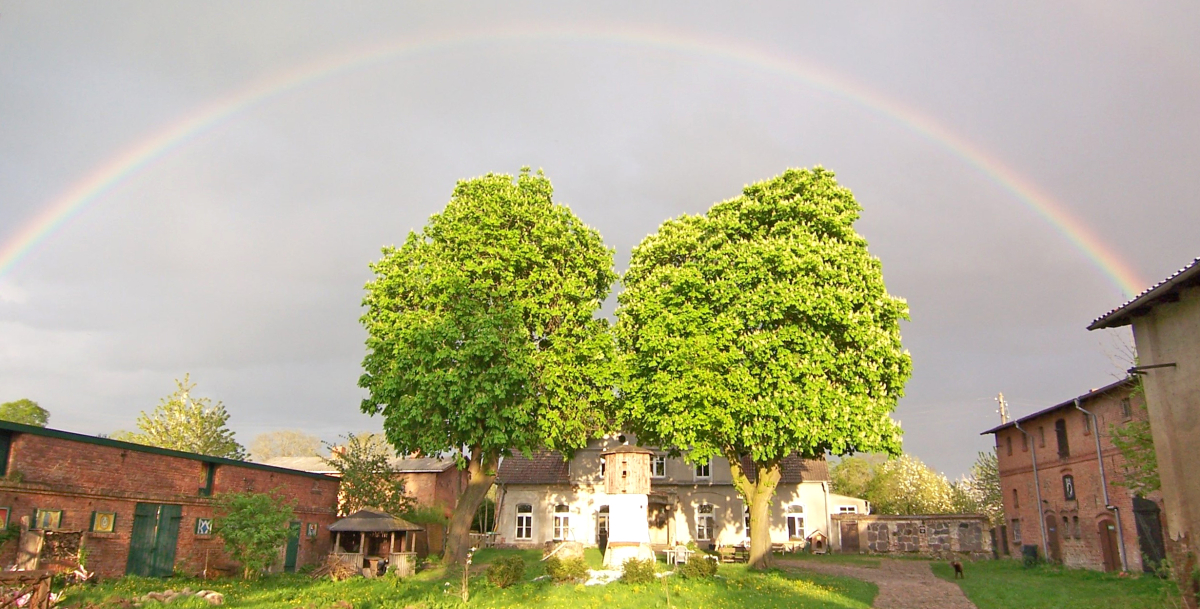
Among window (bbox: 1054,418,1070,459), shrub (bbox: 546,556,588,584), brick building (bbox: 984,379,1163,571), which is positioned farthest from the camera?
window (bbox: 1054,418,1070,459)

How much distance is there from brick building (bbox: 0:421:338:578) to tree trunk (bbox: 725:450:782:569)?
1830 cm

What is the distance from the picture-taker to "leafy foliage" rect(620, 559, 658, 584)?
76.9 ft

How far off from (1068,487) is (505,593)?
26288 mm

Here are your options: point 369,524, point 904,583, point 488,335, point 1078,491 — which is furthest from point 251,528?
point 1078,491

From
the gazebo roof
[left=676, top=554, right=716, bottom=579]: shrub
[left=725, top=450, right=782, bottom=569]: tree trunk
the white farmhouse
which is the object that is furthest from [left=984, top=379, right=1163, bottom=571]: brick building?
the gazebo roof

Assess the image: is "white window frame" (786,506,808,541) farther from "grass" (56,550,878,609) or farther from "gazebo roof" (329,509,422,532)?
"gazebo roof" (329,509,422,532)

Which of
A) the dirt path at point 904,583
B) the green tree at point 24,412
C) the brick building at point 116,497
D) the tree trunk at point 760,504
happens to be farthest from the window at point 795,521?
the green tree at point 24,412

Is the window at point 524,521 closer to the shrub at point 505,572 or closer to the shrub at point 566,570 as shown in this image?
the shrub at point 566,570

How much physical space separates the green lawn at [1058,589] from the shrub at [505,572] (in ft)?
45.6

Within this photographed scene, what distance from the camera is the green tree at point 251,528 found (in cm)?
2394

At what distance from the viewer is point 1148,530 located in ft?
88.0

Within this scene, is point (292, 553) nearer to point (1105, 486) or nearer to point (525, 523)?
point (525, 523)

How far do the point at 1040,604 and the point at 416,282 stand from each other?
75.9 feet

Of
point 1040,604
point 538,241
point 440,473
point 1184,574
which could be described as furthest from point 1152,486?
point 440,473
